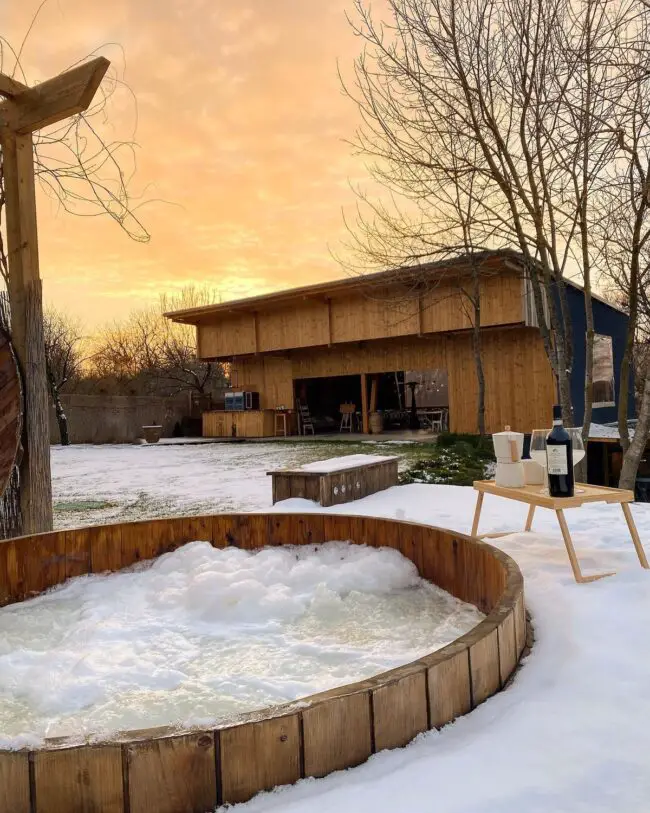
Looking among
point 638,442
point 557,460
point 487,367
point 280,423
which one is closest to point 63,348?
point 280,423

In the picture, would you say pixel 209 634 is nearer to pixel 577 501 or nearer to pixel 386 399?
pixel 577 501

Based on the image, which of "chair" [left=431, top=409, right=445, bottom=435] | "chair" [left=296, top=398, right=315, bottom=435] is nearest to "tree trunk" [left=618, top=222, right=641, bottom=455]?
"chair" [left=431, top=409, right=445, bottom=435]

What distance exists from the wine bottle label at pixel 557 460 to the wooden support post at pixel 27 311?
319 centimetres

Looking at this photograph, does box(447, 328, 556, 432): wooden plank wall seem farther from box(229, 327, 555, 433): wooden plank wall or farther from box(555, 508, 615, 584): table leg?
box(555, 508, 615, 584): table leg

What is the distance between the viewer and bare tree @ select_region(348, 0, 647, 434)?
595 cm

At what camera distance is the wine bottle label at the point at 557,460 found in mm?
3135

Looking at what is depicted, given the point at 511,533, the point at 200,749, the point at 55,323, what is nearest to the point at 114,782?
the point at 200,749

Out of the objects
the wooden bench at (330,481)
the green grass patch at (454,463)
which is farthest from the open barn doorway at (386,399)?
the wooden bench at (330,481)

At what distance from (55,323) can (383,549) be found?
30.2m

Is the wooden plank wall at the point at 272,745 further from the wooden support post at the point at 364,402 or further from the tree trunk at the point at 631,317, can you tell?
the wooden support post at the point at 364,402

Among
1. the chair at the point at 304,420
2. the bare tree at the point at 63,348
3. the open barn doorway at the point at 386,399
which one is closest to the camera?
the chair at the point at 304,420

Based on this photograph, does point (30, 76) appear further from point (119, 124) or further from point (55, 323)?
point (55, 323)

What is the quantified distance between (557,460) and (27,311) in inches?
137

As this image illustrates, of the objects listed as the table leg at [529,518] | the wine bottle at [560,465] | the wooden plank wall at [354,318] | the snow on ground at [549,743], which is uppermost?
the wooden plank wall at [354,318]
